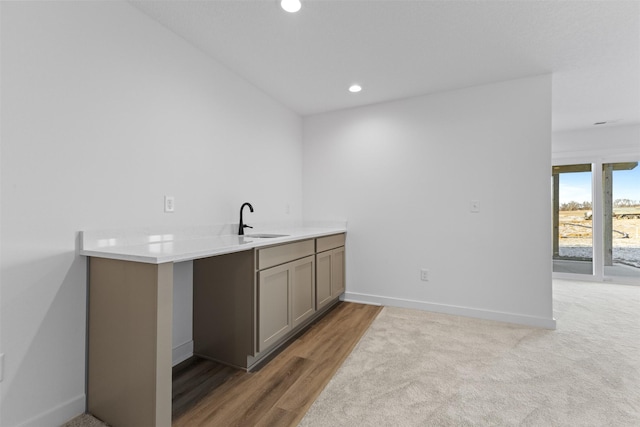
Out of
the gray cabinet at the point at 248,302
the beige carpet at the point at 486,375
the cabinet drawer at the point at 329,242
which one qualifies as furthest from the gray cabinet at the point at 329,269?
the beige carpet at the point at 486,375

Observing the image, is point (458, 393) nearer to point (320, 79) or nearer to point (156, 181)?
point (156, 181)

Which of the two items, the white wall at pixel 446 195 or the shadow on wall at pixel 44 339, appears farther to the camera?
the white wall at pixel 446 195

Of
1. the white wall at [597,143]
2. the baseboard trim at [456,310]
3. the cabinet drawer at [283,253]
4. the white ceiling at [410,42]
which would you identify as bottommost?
the baseboard trim at [456,310]

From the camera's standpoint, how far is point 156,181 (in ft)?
6.70

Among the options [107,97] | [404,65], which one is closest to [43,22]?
[107,97]

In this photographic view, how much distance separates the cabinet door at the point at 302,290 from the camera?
2.51 meters

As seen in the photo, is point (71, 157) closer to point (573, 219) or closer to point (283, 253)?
point (283, 253)

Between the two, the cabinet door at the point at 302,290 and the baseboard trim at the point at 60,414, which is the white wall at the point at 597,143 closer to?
the cabinet door at the point at 302,290

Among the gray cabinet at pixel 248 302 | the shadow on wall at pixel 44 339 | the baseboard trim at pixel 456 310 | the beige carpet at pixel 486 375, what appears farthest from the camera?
the baseboard trim at pixel 456 310

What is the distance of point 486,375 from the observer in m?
1.96

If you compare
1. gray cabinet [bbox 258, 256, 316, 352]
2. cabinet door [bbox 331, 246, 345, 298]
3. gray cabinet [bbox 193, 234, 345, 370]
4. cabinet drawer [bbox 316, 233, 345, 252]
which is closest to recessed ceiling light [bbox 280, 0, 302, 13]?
gray cabinet [bbox 193, 234, 345, 370]

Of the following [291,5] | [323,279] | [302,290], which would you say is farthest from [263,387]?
[291,5]

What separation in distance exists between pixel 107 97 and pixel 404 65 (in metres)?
2.26

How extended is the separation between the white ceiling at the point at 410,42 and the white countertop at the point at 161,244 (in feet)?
4.73
